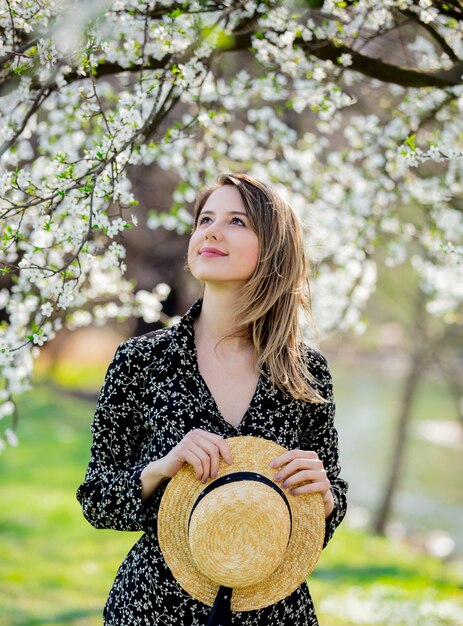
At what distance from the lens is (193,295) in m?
15.8

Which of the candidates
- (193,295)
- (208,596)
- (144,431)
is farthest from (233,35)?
(193,295)

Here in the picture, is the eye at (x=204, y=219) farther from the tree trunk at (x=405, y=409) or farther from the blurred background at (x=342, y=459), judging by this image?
the tree trunk at (x=405, y=409)

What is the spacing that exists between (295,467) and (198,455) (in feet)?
0.84

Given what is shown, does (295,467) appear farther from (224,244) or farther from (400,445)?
(400,445)

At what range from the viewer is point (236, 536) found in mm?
2018

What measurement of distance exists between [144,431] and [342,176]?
132 inches

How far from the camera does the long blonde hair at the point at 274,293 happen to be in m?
2.40

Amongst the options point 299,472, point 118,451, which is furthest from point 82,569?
point 299,472

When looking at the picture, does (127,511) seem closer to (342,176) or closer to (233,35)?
(233,35)

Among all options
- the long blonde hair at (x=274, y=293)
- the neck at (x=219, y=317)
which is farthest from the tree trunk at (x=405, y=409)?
the neck at (x=219, y=317)

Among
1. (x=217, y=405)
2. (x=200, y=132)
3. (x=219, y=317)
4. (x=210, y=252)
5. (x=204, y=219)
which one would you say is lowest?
(x=217, y=405)

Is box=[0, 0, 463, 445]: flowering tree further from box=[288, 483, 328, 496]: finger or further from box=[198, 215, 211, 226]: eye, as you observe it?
box=[288, 483, 328, 496]: finger

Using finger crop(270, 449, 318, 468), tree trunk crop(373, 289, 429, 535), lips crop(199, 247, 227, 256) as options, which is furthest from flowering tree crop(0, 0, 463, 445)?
tree trunk crop(373, 289, 429, 535)

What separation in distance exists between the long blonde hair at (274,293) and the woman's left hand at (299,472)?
0.25 meters
